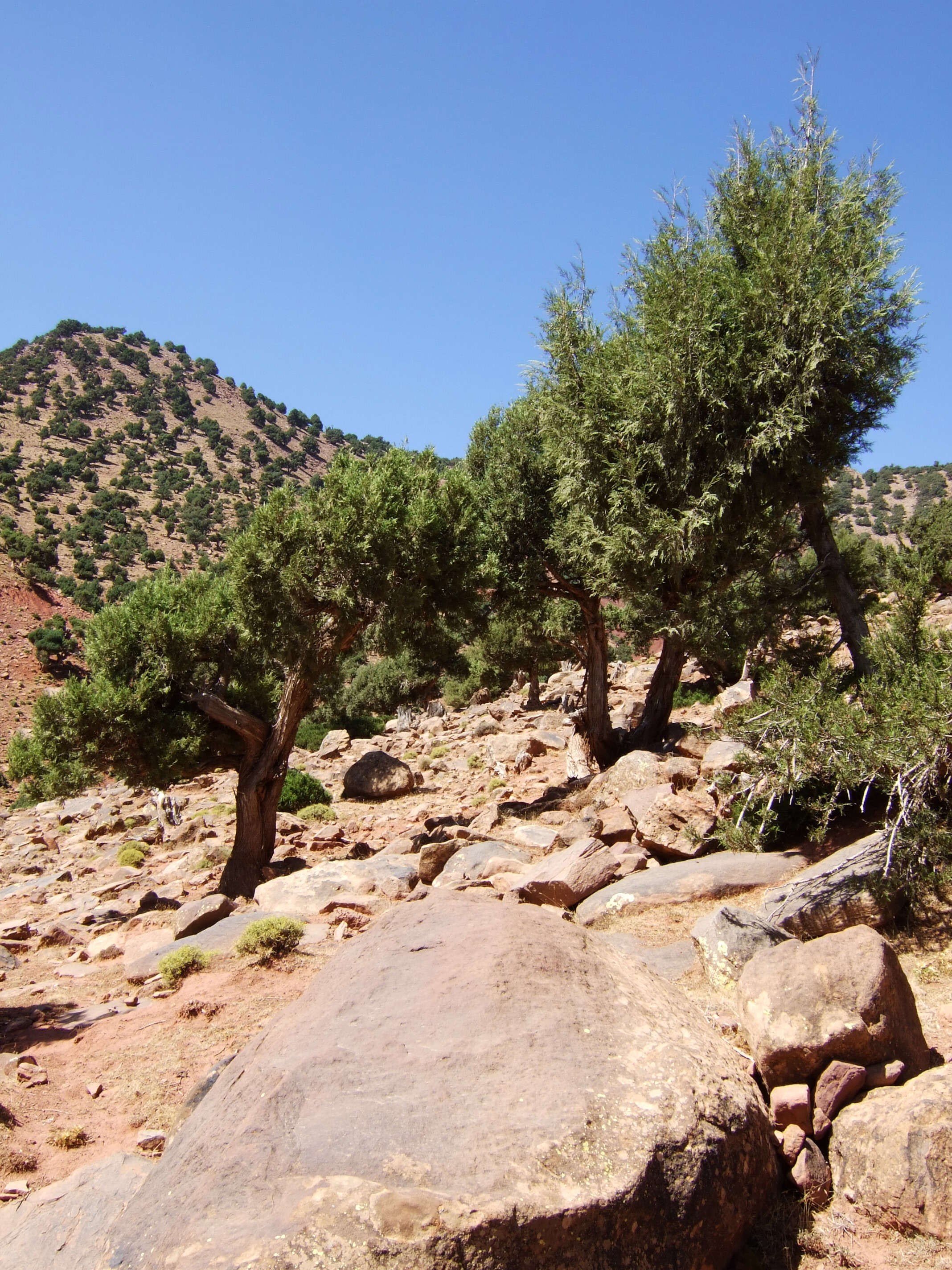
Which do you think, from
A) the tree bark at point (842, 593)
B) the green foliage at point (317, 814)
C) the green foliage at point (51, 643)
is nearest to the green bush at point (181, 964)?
the tree bark at point (842, 593)

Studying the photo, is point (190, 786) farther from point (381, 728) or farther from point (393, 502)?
point (393, 502)

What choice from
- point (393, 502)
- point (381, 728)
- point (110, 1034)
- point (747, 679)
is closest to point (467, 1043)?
A: point (110, 1034)

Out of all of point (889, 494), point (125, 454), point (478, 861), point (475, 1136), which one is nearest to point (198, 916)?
point (478, 861)

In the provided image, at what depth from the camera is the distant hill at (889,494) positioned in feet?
208

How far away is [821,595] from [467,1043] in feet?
34.5

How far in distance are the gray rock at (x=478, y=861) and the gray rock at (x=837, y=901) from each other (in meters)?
3.99

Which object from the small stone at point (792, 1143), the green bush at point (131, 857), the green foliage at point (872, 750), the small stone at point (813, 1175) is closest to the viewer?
the small stone at point (813, 1175)

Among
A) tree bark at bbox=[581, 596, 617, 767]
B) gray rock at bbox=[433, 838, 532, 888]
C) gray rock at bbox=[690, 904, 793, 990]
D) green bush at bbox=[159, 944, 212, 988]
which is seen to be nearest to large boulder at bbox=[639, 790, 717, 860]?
gray rock at bbox=[433, 838, 532, 888]

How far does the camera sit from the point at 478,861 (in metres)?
11.1

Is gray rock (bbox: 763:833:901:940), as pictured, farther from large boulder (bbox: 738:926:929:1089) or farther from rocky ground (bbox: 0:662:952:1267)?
large boulder (bbox: 738:926:929:1089)

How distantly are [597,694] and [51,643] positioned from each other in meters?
41.1

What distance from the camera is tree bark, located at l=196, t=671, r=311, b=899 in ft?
46.2

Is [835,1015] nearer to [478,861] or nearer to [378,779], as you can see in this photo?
[478,861]

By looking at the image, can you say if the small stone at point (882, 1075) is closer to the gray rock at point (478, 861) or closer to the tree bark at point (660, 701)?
the gray rock at point (478, 861)
